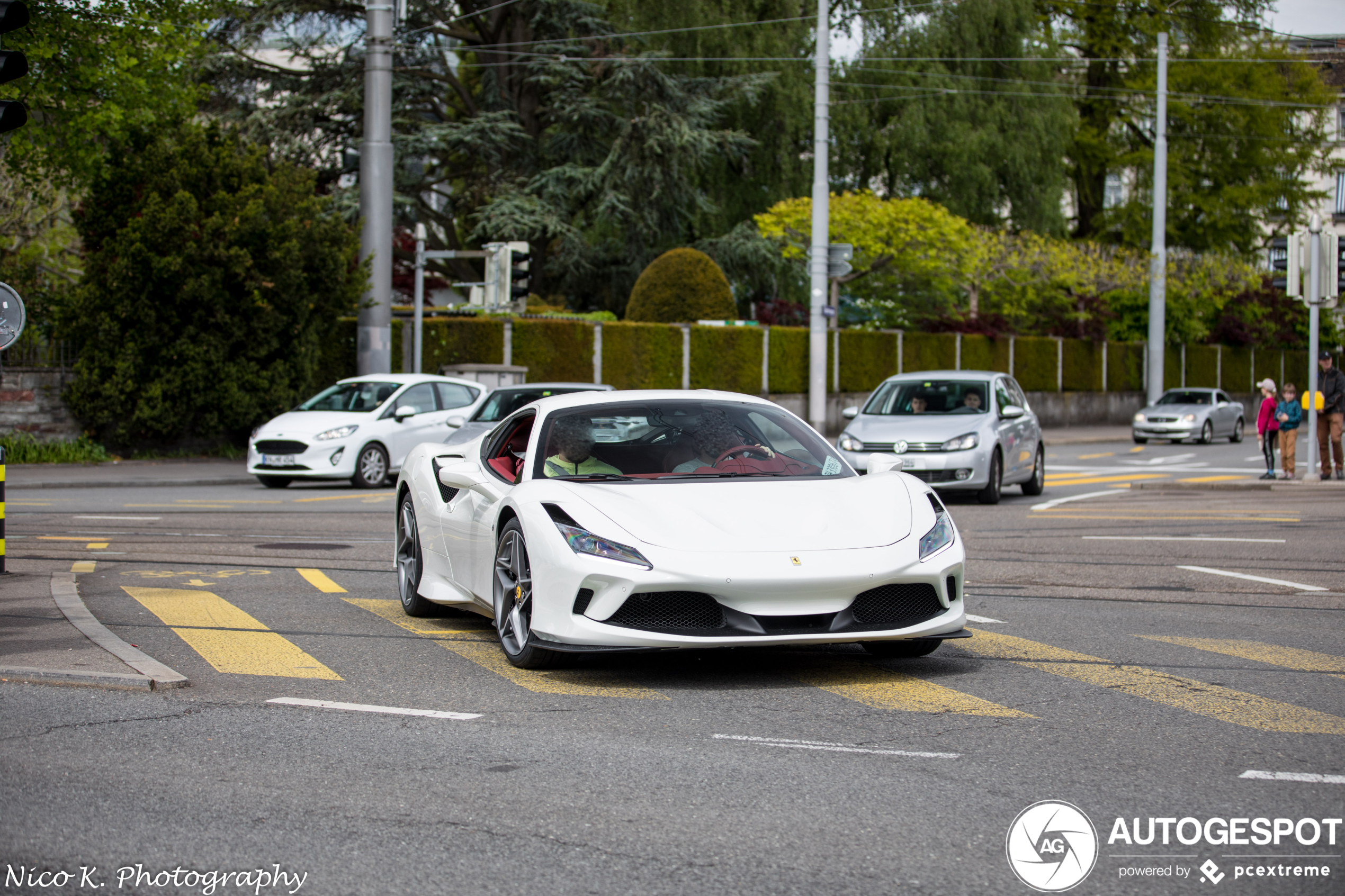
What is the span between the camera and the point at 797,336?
126 feet

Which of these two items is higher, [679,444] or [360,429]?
[679,444]

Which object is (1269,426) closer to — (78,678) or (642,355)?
(642,355)

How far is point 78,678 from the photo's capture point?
6.80m

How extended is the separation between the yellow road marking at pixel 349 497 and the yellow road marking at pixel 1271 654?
12.4m

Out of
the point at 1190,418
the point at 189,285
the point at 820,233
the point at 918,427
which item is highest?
the point at 820,233

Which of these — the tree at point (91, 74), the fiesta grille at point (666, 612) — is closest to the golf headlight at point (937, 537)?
the fiesta grille at point (666, 612)

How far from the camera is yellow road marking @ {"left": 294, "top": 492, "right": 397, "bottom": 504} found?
19.0 m

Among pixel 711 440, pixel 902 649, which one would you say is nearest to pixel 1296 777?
pixel 902 649

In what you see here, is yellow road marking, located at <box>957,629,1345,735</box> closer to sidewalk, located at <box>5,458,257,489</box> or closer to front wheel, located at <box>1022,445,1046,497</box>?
front wheel, located at <box>1022,445,1046,497</box>

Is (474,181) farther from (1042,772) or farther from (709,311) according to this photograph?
(1042,772)

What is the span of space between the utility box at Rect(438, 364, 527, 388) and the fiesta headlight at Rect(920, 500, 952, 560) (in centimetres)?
2018

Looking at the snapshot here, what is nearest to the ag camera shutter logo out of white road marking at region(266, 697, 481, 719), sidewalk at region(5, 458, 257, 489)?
white road marking at region(266, 697, 481, 719)

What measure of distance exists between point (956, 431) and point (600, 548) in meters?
11.9

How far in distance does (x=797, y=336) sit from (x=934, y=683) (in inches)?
1260
